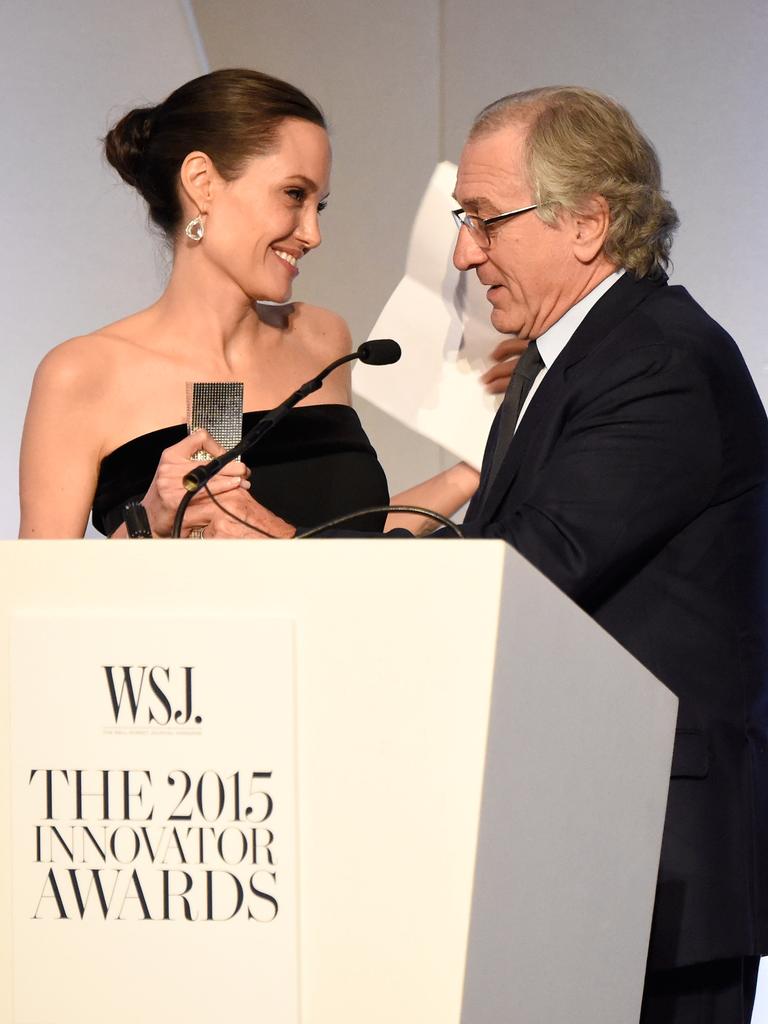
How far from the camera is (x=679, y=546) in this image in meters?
1.74

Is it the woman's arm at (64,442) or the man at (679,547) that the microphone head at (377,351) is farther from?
the woman's arm at (64,442)

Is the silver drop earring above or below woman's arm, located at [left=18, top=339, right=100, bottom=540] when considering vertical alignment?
above

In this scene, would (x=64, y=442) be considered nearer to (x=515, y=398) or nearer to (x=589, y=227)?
(x=515, y=398)

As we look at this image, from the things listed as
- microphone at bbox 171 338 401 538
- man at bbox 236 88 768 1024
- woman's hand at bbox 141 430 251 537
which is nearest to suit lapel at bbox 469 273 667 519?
man at bbox 236 88 768 1024

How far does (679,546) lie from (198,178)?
109 centimetres

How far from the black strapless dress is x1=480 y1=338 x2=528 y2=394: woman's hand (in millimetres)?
258

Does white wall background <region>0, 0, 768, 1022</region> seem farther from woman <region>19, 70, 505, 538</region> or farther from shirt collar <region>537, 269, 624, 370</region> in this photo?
shirt collar <region>537, 269, 624, 370</region>

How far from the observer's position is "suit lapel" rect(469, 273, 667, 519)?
1.86 m

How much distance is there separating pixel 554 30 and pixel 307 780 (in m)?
2.75

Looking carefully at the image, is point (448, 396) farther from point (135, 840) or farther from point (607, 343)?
point (135, 840)

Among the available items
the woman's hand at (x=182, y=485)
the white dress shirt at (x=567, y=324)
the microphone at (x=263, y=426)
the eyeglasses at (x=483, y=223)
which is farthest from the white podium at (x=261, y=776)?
the eyeglasses at (x=483, y=223)

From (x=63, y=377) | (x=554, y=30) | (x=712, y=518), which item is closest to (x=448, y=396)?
(x=63, y=377)

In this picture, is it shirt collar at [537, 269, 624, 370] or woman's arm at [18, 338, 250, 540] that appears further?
woman's arm at [18, 338, 250, 540]

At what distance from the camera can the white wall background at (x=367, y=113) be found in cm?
318
